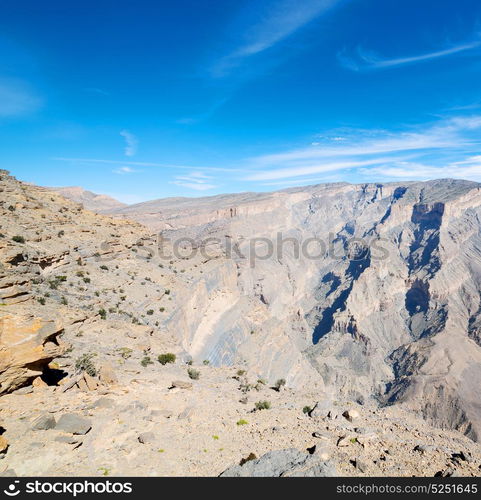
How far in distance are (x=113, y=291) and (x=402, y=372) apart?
115783 mm

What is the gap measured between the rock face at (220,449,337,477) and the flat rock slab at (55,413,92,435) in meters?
5.38

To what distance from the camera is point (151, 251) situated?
48156 millimetres

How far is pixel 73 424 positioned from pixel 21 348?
341cm

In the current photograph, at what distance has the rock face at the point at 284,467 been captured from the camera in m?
9.55

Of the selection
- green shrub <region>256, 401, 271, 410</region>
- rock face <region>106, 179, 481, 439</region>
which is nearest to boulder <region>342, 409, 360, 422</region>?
green shrub <region>256, 401, 271, 410</region>

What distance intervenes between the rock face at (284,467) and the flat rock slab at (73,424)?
5.38m

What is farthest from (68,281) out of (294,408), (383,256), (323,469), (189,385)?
(383,256)

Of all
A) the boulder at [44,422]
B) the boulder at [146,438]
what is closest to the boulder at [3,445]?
the boulder at [44,422]

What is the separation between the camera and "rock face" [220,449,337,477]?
9.55 m

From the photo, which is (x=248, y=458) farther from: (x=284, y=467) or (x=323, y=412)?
(x=323, y=412)

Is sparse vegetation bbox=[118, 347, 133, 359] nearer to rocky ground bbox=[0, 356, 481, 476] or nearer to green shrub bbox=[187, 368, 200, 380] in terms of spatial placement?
rocky ground bbox=[0, 356, 481, 476]

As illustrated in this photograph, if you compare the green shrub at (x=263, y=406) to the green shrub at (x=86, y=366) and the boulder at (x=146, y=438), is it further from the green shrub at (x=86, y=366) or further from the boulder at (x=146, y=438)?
the green shrub at (x=86, y=366)

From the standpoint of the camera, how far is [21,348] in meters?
12.1

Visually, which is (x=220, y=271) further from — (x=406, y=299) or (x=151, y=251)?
(x=406, y=299)
